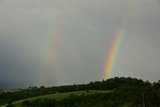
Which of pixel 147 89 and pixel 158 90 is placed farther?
pixel 158 90

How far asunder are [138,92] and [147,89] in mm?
4477

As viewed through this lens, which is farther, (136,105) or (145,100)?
(136,105)

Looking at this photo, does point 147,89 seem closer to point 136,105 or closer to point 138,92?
point 138,92

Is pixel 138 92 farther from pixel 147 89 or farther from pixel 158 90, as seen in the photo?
pixel 158 90

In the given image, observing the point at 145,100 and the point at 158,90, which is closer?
the point at 145,100

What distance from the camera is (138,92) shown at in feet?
599

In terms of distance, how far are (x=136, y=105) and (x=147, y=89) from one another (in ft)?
57.9

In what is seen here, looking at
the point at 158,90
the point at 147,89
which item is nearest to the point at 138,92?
the point at 147,89

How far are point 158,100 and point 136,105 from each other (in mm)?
13473

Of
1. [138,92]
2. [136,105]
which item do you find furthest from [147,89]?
[136,105]

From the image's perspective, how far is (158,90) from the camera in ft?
650

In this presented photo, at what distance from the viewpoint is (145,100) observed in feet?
605

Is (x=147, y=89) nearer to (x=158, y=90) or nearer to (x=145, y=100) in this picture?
(x=145, y=100)

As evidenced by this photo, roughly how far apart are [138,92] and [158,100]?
12.5m
